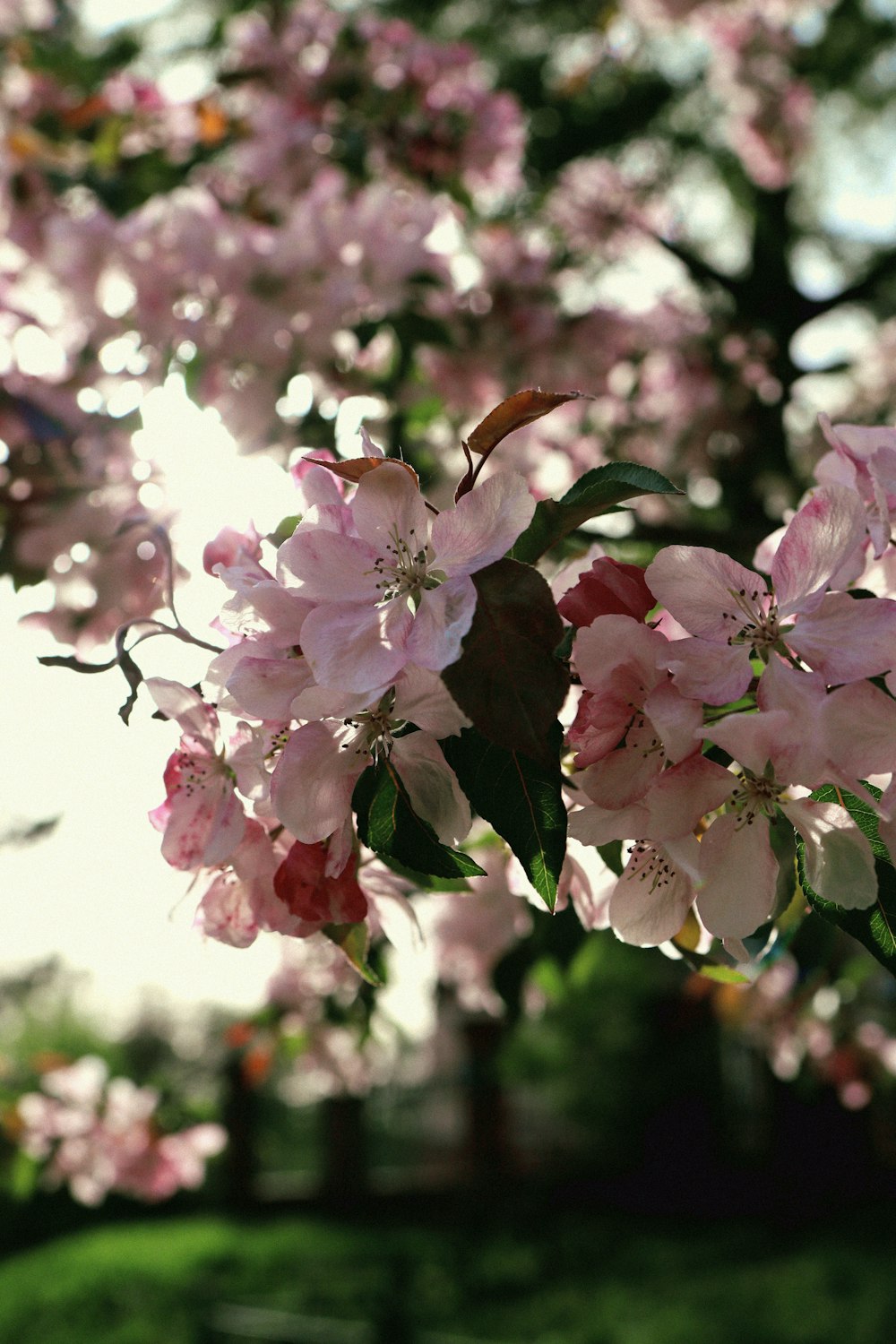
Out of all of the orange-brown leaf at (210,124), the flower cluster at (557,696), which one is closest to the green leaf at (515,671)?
the flower cluster at (557,696)

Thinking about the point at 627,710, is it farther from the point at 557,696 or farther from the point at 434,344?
the point at 434,344

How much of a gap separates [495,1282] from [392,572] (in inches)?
347

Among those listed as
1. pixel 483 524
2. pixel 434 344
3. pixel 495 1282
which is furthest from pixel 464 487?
pixel 495 1282

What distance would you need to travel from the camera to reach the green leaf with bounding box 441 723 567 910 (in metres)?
0.61

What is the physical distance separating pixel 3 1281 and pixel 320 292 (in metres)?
10.3

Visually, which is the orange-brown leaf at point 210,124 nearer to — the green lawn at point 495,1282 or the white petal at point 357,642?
the white petal at point 357,642

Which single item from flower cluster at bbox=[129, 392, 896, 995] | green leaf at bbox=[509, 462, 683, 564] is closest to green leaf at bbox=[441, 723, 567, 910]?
flower cluster at bbox=[129, 392, 896, 995]

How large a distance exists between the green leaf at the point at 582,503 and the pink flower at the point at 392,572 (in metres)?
0.03

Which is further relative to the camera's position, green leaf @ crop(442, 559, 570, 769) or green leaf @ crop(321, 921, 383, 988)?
green leaf @ crop(321, 921, 383, 988)

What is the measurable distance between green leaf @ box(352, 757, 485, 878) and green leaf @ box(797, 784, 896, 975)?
207 mm

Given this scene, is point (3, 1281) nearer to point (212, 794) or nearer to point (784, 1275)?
point (784, 1275)

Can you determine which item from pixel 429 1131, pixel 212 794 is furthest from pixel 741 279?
pixel 429 1131

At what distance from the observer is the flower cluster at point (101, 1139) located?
328cm

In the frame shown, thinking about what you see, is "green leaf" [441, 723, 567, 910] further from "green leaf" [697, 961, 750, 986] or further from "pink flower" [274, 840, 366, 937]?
"green leaf" [697, 961, 750, 986]
